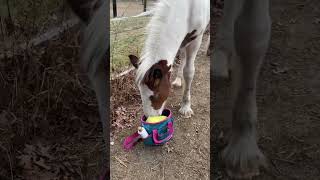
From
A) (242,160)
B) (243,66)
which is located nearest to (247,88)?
(243,66)

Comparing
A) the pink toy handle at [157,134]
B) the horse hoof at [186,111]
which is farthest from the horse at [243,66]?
the horse hoof at [186,111]

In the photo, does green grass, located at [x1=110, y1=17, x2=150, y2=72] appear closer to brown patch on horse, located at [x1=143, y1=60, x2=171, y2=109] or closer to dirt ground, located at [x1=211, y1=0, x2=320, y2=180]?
brown patch on horse, located at [x1=143, y1=60, x2=171, y2=109]

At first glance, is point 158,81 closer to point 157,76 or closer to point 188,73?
point 157,76

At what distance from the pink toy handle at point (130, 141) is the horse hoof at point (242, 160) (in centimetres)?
35

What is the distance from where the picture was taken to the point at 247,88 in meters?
0.57

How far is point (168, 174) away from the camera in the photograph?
0.91 metres

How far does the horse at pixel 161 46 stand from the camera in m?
0.94

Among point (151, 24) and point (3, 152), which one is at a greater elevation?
point (151, 24)

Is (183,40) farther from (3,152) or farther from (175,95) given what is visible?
(3,152)

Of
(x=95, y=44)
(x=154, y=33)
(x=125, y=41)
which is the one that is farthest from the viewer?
(x=125, y=41)

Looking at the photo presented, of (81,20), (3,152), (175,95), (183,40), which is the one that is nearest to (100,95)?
(81,20)

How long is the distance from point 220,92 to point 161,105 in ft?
1.31

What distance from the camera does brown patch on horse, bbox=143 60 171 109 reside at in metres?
0.94

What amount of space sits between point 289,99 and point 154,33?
0.41 metres
